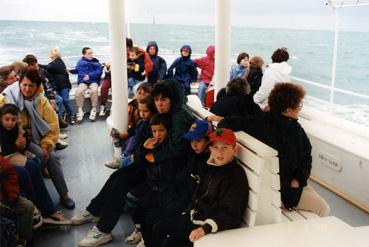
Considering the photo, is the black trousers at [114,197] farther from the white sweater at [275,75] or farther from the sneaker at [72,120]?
the sneaker at [72,120]

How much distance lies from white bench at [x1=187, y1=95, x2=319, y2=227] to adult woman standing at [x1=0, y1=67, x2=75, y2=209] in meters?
1.58

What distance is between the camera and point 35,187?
2611mm

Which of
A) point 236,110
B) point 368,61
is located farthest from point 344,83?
point 236,110

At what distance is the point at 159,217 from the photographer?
2.20m

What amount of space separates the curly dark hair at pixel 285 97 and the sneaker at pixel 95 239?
1328mm

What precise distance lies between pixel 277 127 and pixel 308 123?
1.96 meters

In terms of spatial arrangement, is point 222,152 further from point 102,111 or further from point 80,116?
point 102,111

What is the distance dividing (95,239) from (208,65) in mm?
3751

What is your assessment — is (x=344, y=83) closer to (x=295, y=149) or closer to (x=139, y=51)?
(x=139, y=51)

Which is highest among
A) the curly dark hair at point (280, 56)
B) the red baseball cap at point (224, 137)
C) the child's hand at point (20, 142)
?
the curly dark hair at point (280, 56)

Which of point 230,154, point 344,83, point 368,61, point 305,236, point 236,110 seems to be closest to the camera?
point 305,236

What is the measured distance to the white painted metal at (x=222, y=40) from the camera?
13.7ft

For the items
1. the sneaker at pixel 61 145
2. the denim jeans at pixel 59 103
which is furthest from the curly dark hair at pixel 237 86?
the denim jeans at pixel 59 103

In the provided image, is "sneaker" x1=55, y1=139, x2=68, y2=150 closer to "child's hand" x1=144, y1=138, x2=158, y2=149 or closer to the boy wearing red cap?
"child's hand" x1=144, y1=138, x2=158, y2=149
